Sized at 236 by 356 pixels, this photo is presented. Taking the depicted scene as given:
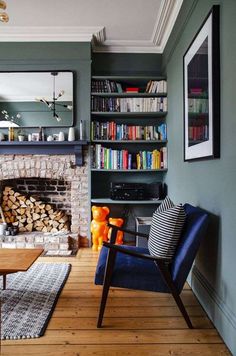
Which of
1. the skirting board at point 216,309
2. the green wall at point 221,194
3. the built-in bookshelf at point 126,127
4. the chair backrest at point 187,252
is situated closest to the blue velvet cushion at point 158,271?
the chair backrest at point 187,252

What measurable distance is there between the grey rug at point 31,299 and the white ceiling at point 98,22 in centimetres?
276

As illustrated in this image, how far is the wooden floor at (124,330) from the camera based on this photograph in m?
1.69

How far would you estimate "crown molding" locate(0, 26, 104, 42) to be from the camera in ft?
11.6

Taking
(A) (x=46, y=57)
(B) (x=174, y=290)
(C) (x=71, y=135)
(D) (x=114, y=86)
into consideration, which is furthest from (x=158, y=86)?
(B) (x=174, y=290)

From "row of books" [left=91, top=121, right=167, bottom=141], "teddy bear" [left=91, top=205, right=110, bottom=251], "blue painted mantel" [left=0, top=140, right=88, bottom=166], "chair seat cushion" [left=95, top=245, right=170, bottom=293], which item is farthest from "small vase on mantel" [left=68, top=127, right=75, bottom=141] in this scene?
"chair seat cushion" [left=95, top=245, right=170, bottom=293]

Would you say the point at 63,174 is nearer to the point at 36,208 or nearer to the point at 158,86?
the point at 36,208

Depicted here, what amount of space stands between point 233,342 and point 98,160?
2.62 meters

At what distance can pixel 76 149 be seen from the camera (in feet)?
12.2

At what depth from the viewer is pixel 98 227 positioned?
12.0 ft

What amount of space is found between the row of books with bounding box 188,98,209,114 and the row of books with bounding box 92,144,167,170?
1305 millimetres

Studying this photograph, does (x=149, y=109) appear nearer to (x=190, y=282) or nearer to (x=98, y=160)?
(x=98, y=160)

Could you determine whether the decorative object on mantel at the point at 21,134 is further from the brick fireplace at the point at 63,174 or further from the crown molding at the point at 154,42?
the crown molding at the point at 154,42

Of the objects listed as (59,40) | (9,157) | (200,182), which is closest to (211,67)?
(200,182)

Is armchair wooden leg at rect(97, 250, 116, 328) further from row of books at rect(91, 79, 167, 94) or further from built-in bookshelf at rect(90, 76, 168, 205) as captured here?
row of books at rect(91, 79, 167, 94)
